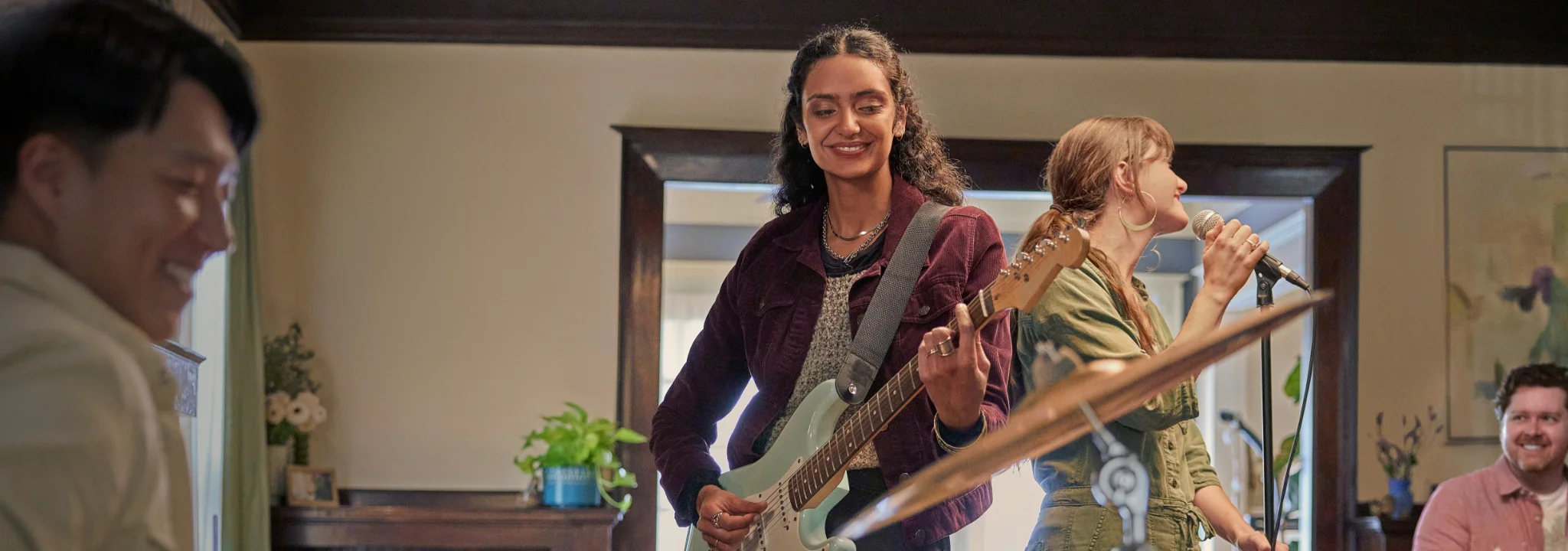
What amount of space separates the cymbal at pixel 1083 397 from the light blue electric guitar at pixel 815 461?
0.76 meters

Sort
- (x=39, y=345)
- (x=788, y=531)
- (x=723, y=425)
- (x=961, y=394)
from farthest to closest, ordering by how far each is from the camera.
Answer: (x=723, y=425), (x=788, y=531), (x=961, y=394), (x=39, y=345)

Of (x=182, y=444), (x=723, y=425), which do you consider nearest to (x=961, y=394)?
(x=182, y=444)

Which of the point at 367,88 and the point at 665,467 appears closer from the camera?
the point at 665,467

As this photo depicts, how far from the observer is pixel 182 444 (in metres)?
0.50

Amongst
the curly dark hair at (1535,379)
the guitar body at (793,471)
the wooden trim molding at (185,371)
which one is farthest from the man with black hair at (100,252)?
the curly dark hair at (1535,379)

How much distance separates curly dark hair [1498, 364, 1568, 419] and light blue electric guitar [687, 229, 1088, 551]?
2.39 metres

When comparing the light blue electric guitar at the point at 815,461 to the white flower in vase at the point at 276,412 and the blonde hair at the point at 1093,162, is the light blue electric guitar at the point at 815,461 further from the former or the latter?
the white flower in vase at the point at 276,412

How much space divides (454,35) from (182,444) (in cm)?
389

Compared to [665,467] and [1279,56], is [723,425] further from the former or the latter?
[665,467]

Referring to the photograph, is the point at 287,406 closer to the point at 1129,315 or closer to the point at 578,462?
the point at 578,462

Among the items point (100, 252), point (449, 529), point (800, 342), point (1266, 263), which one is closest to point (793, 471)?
point (800, 342)

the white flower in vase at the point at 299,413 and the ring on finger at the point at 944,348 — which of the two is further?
the white flower in vase at the point at 299,413

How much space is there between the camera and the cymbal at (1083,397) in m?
0.62

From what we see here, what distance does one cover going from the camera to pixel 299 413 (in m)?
3.97
